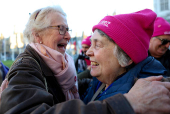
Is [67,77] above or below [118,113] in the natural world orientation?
below

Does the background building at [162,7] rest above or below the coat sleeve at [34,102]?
below

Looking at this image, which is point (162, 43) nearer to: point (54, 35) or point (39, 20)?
point (54, 35)

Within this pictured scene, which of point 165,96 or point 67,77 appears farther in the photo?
point 67,77

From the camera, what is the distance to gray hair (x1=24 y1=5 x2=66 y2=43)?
7.34ft

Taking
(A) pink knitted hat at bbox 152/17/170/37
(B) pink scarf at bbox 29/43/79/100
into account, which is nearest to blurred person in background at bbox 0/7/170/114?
(B) pink scarf at bbox 29/43/79/100

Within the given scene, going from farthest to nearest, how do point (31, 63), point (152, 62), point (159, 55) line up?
point (159, 55) < point (152, 62) < point (31, 63)

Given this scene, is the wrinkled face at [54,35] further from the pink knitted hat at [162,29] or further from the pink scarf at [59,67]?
the pink knitted hat at [162,29]

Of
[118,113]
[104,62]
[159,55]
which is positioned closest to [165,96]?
[118,113]

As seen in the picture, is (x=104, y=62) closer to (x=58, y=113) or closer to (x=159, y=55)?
(x=58, y=113)

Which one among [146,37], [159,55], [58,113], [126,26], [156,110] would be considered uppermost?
[126,26]

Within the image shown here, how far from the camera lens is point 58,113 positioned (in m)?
0.97

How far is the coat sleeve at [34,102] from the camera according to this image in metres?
0.98

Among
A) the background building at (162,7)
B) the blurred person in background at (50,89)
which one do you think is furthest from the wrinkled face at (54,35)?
the background building at (162,7)

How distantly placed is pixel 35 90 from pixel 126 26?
3.93 feet
